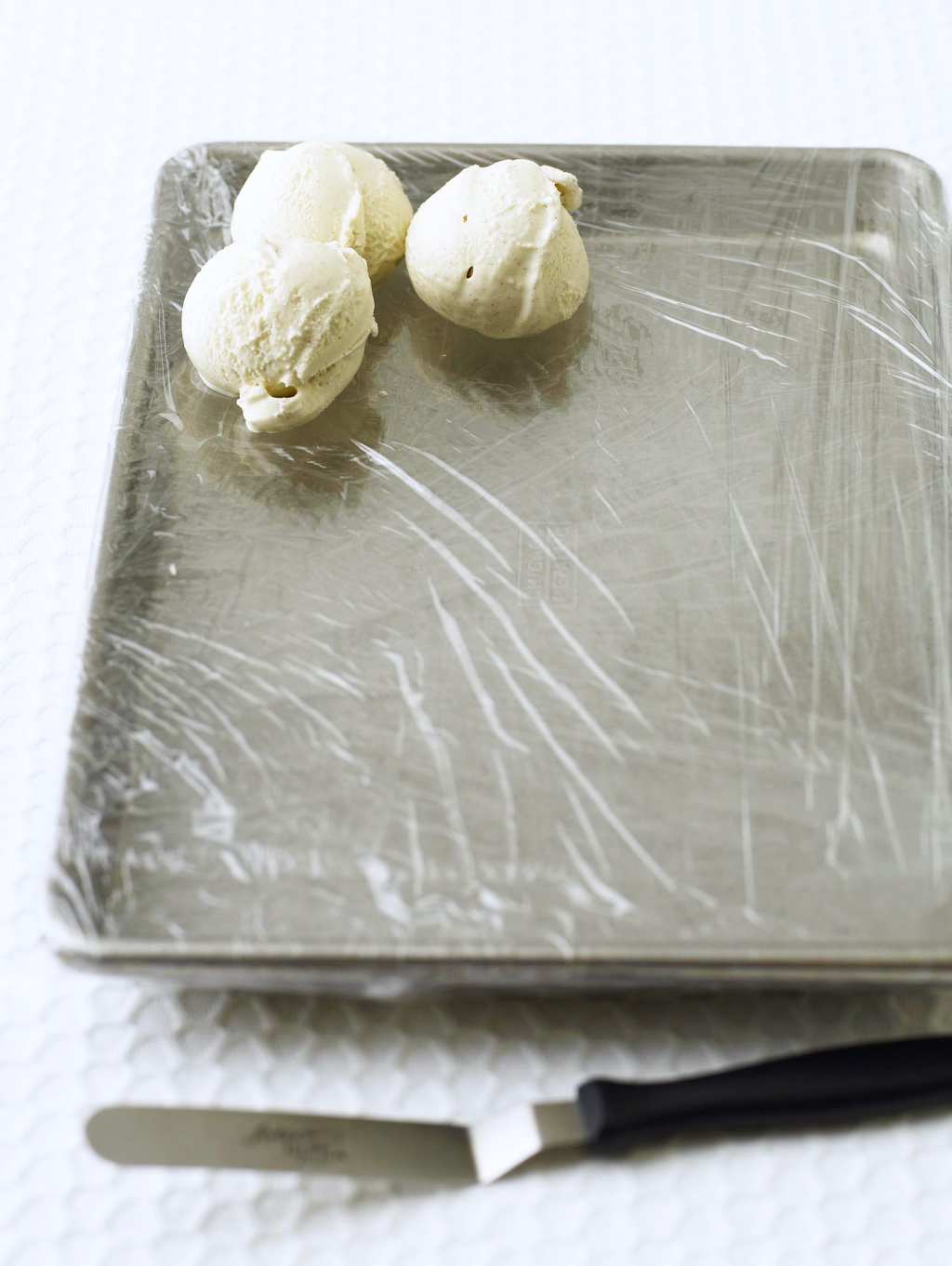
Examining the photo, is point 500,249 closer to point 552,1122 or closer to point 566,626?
point 566,626

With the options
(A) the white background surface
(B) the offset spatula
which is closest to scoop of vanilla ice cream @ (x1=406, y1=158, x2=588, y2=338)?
(A) the white background surface

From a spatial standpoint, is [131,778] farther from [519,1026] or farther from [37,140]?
[37,140]

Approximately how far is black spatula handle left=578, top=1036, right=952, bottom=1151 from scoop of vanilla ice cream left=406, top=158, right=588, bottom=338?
38cm

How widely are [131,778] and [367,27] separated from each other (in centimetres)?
68

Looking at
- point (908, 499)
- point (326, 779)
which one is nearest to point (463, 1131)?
point (326, 779)

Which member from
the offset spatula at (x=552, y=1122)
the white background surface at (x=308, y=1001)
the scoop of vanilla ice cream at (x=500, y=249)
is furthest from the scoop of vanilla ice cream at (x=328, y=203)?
the offset spatula at (x=552, y=1122)

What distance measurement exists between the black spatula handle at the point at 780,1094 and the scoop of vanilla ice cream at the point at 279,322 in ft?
1.14

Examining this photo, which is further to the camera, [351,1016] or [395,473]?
[395,473]

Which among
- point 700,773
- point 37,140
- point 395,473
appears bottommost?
point 700,773

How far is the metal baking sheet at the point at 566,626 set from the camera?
0.50 metres

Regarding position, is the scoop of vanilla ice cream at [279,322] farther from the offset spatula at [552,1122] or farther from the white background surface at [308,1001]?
the offset spatula at [552,1122]

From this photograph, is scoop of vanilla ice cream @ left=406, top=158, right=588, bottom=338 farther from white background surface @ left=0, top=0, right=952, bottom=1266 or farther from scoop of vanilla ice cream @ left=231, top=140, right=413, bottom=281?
white background surface @ left=0, top=0, right=952, bottom=1266

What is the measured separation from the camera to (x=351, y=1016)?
522 millimetres

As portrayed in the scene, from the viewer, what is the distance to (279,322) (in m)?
0.60
